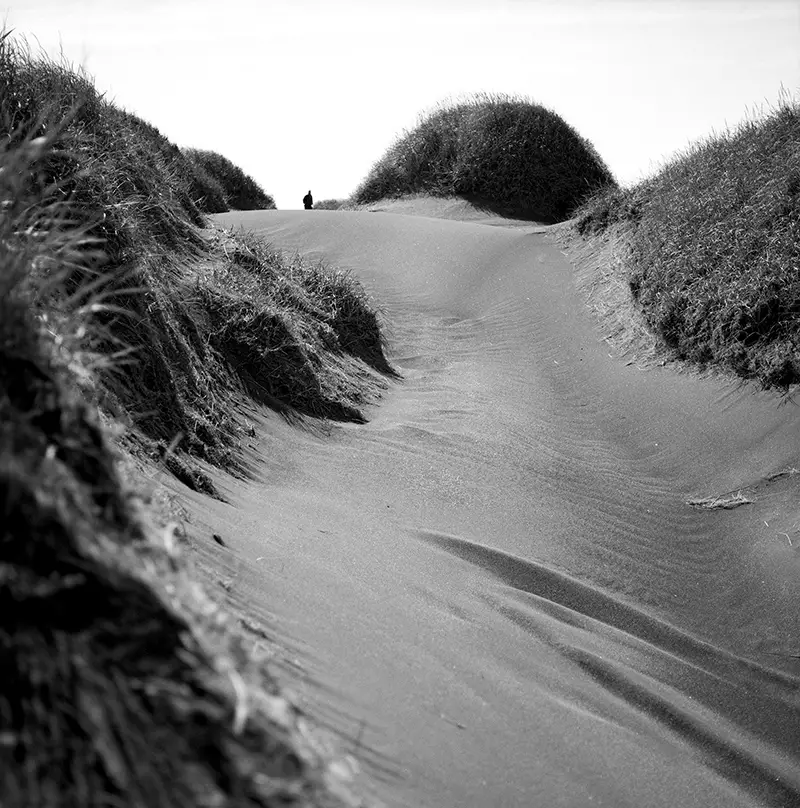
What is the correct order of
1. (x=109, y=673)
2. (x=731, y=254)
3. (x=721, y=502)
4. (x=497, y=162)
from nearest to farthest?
1. (x=109, y=673)
2. (x=721, y=502)
3. (x=731, y=254)
4. (x=497, y=162)

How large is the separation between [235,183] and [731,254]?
72.2 ft

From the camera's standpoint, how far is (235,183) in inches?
1162

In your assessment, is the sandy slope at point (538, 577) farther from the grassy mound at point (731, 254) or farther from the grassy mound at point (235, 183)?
the grassy mound at point (235, 183)

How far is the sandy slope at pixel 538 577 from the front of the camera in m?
3.36

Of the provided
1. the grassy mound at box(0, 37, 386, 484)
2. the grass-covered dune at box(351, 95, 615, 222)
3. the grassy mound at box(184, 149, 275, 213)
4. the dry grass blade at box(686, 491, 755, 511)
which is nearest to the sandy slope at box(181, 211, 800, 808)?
the dry grass blade at box(686, 491, 755, 511)

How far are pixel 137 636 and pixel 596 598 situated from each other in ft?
14.8

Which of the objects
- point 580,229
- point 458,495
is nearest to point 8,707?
point 458,495

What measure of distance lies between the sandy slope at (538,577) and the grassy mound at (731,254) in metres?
0.51

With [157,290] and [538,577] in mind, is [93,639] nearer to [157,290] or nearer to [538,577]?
[538,577]

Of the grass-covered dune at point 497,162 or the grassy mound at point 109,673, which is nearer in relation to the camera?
the grassy mound at point 109,673

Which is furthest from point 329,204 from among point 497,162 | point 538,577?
point 538,577

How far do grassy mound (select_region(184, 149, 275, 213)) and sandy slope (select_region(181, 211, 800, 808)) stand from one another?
60.2ft

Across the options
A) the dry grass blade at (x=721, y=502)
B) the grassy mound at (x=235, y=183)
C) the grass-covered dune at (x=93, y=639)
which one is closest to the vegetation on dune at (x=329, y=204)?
the grassy mound at (x=235, y=183)

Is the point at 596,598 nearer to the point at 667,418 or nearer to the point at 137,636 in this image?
the point at 667,418
